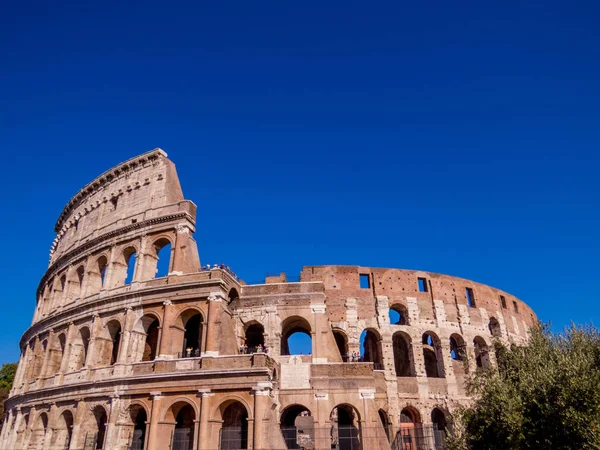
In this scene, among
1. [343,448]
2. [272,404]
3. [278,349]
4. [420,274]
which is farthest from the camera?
[420,274]

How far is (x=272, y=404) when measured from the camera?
19078 mm

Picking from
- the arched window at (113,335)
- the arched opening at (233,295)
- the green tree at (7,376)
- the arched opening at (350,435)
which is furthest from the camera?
the green tree at (7,376)

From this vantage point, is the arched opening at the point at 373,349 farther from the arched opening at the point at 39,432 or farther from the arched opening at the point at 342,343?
the arched opening at the point at 39,432

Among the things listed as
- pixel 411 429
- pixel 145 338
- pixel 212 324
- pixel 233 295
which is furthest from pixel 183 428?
pixel 411 429

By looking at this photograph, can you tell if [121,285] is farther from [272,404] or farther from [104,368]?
[272,404]

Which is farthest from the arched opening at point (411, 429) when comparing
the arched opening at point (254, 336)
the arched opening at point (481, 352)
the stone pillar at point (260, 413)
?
the arched opening at point (254, 336)

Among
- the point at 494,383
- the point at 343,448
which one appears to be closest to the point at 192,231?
the point at 343,448

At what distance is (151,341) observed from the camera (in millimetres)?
23531

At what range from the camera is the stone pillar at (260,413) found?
59.0ft

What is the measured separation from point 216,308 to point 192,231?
16.4 feet

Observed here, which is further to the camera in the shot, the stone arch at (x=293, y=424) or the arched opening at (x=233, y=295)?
the arched opening at (x=233, y=295)

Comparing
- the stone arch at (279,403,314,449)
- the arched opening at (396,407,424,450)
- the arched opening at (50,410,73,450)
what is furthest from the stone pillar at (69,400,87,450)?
the arched opening at (396,407,424,450)

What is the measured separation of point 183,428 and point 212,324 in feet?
15.7

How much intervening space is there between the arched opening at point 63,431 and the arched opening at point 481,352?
2405 centimetres
